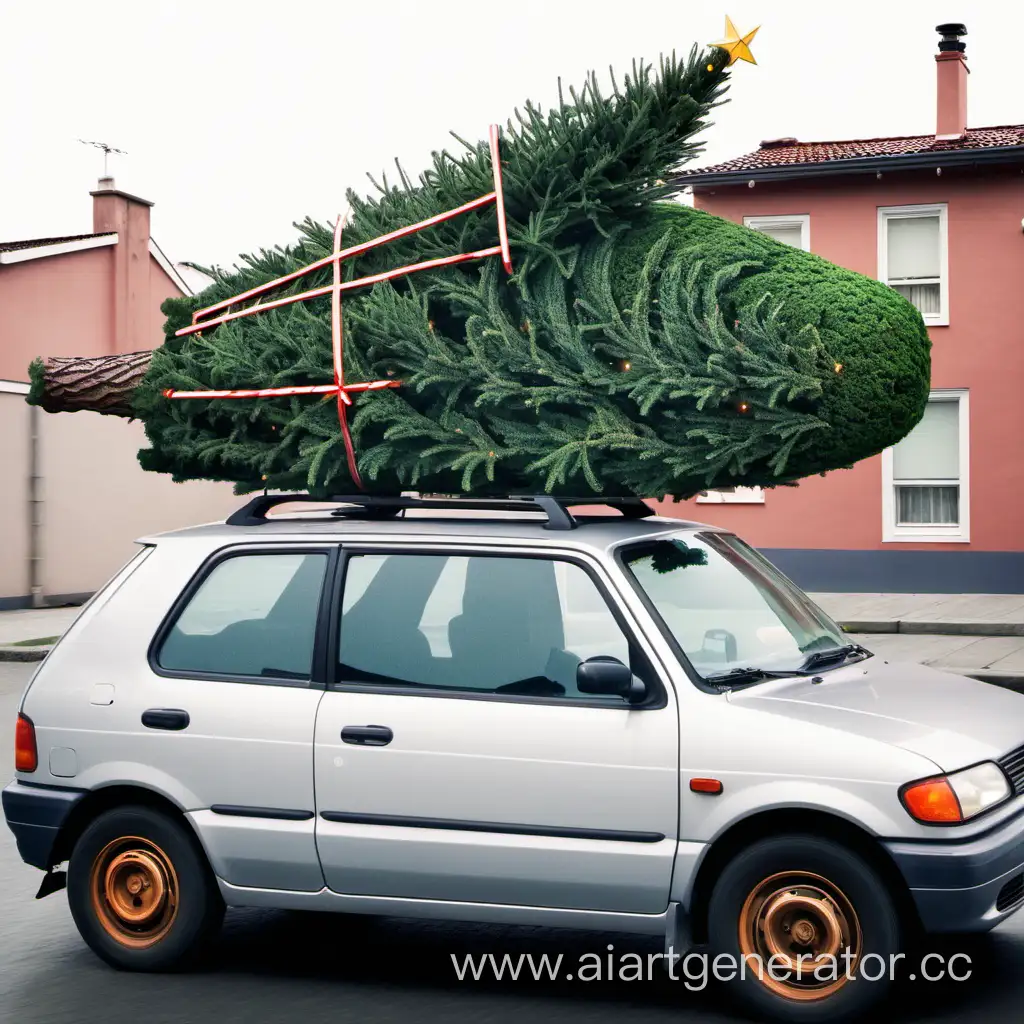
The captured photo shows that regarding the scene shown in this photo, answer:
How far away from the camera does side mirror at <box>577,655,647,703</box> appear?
16.3 feet

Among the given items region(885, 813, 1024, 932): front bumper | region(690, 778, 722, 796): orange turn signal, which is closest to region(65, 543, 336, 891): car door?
region(690, 778, 722, 796): orange turn signal

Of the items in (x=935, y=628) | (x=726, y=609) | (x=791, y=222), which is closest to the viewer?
(x=726, y=609)

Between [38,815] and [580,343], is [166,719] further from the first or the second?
[580,343]

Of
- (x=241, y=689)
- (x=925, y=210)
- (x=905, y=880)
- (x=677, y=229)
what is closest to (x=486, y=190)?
(x=677, y=229)

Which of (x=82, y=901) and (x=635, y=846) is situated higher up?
(x=635, y=846)

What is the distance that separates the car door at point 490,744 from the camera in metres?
4.98

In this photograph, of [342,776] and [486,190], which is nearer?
[342,776]

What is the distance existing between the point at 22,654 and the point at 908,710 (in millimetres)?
15705

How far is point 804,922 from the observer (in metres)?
4.79

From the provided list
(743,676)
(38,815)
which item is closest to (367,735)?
(743,676)

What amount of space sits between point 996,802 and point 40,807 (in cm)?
334

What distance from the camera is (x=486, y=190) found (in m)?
5.98

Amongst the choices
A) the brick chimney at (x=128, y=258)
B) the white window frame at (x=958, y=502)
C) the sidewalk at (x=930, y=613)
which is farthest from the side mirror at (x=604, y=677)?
the brick chimney at (x=128, y=258)

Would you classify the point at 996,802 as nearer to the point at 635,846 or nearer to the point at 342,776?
the point at 635,846
